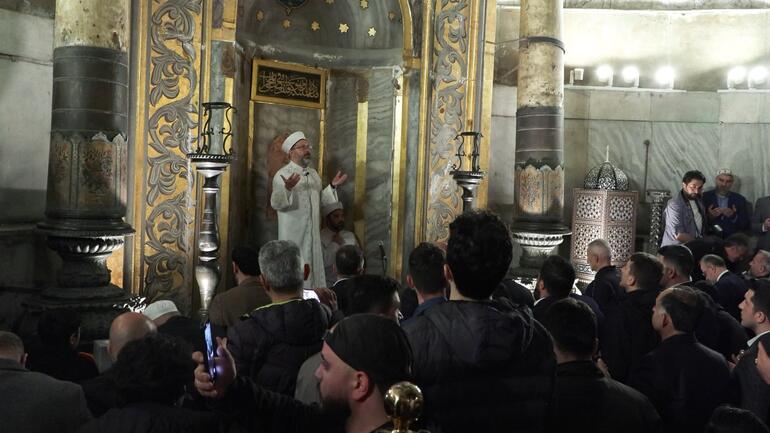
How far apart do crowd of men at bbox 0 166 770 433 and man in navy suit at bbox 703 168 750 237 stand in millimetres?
5287

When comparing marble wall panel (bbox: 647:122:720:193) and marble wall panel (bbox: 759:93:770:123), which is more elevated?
marble wall panel (bbox: 759:93:770:123)

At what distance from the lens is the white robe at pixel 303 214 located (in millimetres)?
7777

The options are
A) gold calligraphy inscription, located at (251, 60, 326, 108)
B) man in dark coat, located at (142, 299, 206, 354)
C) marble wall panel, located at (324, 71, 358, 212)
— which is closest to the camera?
man in dark coat, located at (142, 299, 206, 354)

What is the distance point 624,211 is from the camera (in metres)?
9.05

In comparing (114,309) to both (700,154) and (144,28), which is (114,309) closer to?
(144,28)

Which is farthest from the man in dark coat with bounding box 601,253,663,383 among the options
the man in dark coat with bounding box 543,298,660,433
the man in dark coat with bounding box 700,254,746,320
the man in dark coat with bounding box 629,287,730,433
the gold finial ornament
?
the gold finial ornament

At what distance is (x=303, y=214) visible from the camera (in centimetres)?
793

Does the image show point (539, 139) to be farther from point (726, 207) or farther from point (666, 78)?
point (666, 78)

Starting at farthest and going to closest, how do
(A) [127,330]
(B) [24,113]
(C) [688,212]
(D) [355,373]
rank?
(C) [688,212] → (B) [24,113] → (A) [127,330] → (D) [355,373]

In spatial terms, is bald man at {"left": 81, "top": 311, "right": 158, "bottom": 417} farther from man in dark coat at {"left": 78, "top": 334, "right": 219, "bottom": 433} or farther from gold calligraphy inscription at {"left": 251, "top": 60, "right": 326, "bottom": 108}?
gold calligraphy inscription at {"left": 251, "top": 60, "right": 326, "bottom": 108}

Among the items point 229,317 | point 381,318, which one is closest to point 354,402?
point 381,318

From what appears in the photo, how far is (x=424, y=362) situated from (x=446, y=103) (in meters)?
6.82

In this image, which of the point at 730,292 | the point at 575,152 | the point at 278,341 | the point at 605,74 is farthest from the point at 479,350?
the point at 605,74

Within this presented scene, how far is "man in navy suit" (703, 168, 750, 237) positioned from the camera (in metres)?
9.07
